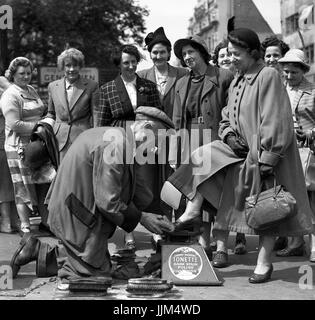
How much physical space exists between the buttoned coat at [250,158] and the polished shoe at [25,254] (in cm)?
130

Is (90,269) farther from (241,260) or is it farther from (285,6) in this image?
(285,6)

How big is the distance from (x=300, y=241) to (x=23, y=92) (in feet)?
11.3

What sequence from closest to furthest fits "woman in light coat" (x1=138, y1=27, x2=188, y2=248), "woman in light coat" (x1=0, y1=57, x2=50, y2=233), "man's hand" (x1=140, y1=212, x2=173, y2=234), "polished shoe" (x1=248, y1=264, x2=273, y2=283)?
1. "man's hand" (x1=140, y1=212, x2=173, y2=234)
2. "polished shoe" (x1=248, y1=264, x2=273, y2=283)
3. "woman in light coat" (x1=138, y1=27, x2=188, y2=248)
4. "woman in light coat" (x1=0, y1=57, x2=50, y2=233)

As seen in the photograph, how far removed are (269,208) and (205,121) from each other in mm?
1537

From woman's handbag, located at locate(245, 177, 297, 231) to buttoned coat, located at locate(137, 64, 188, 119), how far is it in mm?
1865

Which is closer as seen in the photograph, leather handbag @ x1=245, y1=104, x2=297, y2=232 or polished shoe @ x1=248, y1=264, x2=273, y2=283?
leather handbag @ x1=245, y1=104, x2=297, y2=232

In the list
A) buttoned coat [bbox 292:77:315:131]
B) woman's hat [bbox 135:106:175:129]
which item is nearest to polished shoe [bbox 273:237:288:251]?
buttoned coat [bbox 292:77:315:131]

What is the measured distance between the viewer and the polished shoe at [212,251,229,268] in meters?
6.55

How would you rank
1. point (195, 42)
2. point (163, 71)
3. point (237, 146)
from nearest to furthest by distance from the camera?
point (237, 146) → point (195, 42) → point (163, 71)

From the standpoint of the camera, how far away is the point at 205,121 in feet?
23.2

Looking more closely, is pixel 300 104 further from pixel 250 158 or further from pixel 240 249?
pixel 240 249

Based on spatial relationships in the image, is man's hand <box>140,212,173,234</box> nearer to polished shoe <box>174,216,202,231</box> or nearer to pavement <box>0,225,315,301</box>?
polished shoe <box>174,216,202,231</box>

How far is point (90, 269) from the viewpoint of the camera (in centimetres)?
574

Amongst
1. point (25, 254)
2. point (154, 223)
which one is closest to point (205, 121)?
point (154, 223)
